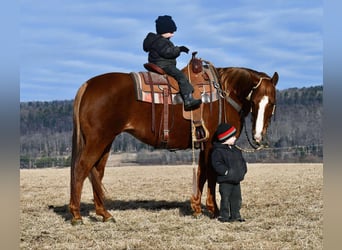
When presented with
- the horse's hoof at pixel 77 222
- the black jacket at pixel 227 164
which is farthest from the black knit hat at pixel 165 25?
the horse's hoof at pixel 77 222

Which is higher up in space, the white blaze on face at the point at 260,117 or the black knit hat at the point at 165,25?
the black knit hat at the point at 165,25

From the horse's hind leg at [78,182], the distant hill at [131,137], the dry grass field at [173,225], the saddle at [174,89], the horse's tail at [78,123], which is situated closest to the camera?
the dry grass field at [173,225]

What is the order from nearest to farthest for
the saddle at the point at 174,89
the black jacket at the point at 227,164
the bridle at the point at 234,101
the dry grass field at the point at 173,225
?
the dry grass field at the point at 173,225, the black jacket at the point at 227,164, the saddle at the point at 174,89, the bridle at the point at 234,101

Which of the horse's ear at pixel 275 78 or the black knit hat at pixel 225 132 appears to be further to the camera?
the horse's ear at pixel 275 78

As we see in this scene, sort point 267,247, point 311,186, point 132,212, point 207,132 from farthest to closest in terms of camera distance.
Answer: point 311,186 < point 132,212 < point 207,132 < point 267,247

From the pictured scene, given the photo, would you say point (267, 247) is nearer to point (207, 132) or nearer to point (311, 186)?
point (207, 132)

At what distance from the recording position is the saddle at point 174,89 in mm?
6770

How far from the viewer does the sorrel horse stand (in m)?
6.51

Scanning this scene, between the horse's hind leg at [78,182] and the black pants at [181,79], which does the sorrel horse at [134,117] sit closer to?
the horse's hind leg at [78,182]

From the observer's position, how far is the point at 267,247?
5.13m

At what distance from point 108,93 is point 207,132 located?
1.65 m

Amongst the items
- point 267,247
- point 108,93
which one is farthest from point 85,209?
point 267,247

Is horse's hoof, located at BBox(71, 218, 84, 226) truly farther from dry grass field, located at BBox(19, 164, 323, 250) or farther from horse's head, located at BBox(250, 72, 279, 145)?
horse's head, located at BBox(250, 72, 279, 145)

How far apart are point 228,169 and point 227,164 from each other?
0.08 meters
